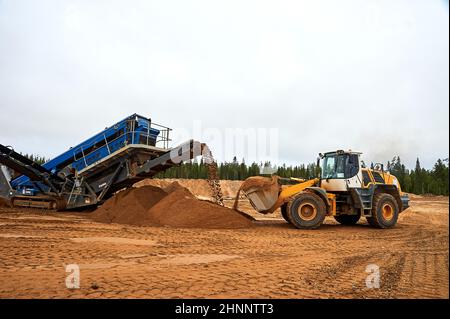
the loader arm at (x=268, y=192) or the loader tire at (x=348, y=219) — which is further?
the loader tire at (x=348, y=219)

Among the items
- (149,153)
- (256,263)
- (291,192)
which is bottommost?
(256,263)

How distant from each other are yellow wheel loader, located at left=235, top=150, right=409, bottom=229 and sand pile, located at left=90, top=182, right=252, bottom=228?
1196mm

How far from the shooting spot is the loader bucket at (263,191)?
12117mm

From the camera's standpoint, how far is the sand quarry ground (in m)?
4.38

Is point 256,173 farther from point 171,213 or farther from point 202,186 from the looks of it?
point 171,213

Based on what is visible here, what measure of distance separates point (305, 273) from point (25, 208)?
14.0 meters

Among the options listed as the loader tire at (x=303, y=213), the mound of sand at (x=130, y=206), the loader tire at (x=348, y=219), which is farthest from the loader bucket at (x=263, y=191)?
the loader tire at (x=348, y=219)

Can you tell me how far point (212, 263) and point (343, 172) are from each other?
776 centimetres

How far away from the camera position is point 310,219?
11922 mm

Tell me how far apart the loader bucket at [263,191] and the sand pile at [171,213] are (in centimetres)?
71

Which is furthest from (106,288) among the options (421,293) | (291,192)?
(291,192)

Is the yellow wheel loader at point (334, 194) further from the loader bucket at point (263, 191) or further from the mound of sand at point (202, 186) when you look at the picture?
the mound of sand at point (202, 186)

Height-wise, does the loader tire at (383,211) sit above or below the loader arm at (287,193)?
below
